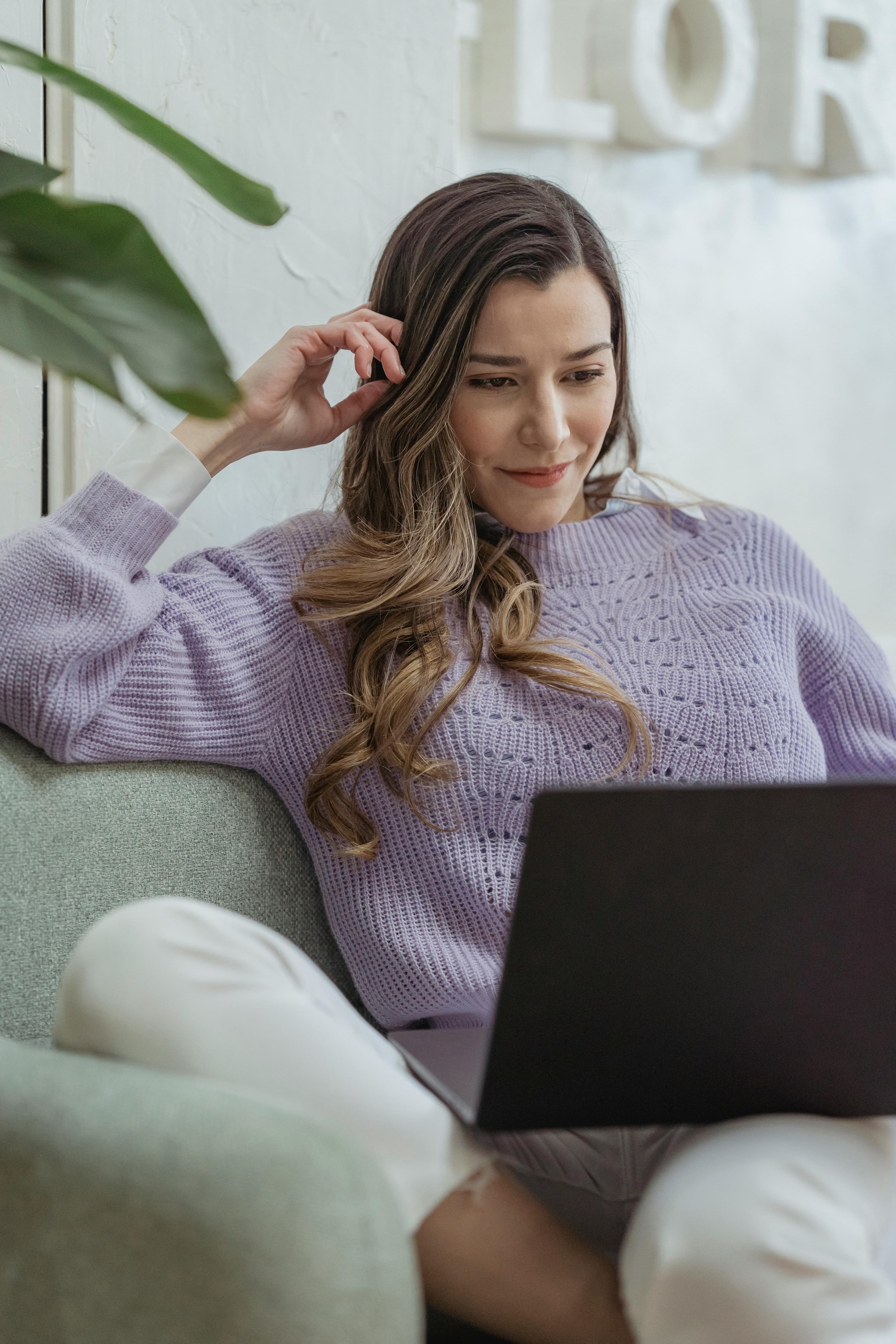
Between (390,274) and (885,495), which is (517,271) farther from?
(885,495)

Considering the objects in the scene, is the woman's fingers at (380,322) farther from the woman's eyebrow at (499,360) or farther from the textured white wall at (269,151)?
the textured white wall at (269,151)

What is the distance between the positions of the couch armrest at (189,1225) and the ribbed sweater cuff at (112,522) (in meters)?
0.64

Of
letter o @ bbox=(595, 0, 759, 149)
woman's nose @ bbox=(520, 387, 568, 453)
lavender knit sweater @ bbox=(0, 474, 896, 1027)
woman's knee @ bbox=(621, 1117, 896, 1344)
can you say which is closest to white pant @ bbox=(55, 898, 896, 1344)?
woman's knee @ bbox=(621, 1117, 896, 1344)

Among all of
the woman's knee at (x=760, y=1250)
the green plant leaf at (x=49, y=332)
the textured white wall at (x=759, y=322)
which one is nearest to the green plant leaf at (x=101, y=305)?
the green plant leaf at (x=49, y=332)

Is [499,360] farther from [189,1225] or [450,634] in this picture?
[189,1225]

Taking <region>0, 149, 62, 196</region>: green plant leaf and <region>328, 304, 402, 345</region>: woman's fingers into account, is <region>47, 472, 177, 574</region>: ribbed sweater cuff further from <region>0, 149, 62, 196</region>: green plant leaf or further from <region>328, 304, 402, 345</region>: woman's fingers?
<region>0, 149, 62, 196</region>: green plant leaf

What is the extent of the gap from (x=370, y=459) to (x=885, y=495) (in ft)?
5.03

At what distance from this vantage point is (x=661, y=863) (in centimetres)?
73

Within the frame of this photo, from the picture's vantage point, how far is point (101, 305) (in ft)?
1.93

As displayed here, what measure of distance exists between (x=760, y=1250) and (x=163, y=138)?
0.66 metres

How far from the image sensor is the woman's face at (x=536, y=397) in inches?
52.9

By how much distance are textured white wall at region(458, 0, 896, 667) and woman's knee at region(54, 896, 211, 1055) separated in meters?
1.53

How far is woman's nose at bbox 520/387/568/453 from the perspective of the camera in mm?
1342

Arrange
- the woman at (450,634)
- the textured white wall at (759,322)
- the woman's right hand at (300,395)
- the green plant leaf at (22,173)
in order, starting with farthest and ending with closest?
the textured white wall at (759,322) < the woman's right hand at (300,395) < the woman at (450,634) < the green plant leaf at (22,173)
